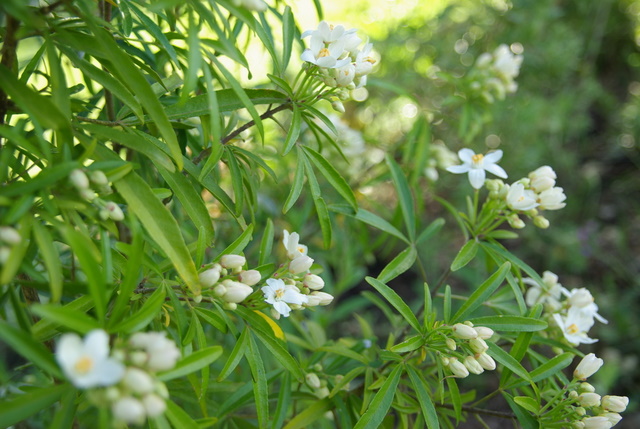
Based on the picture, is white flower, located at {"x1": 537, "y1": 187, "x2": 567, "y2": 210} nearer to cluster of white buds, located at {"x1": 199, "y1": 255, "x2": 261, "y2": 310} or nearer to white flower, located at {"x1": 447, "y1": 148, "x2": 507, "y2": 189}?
white flower, located at {"x1": 447, "y1": 148, "x2": 507, "y2": 189}

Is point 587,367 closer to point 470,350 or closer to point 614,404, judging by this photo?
point 614,404

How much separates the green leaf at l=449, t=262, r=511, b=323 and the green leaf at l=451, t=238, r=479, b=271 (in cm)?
7

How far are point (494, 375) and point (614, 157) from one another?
1.89 m

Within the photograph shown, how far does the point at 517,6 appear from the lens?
298cm

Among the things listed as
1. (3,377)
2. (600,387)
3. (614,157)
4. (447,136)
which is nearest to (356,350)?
(3,377)

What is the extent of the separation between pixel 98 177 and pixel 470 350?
2.43 ft

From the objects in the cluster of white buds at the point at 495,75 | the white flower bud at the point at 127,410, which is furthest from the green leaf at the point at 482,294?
the cluster of white buds at the point at 495,75

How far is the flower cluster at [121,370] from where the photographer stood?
1.94 ft

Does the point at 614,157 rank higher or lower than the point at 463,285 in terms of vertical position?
higher

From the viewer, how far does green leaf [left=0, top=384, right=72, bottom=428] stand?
2.13 ft

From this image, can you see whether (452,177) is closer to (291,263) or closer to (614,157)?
(614,157)

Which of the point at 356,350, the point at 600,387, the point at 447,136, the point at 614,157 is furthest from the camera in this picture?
the point at 614,157

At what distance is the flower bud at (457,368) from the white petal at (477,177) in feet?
1.50

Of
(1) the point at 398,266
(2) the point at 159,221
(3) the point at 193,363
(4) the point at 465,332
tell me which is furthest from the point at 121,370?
(1) the point at 398,266
